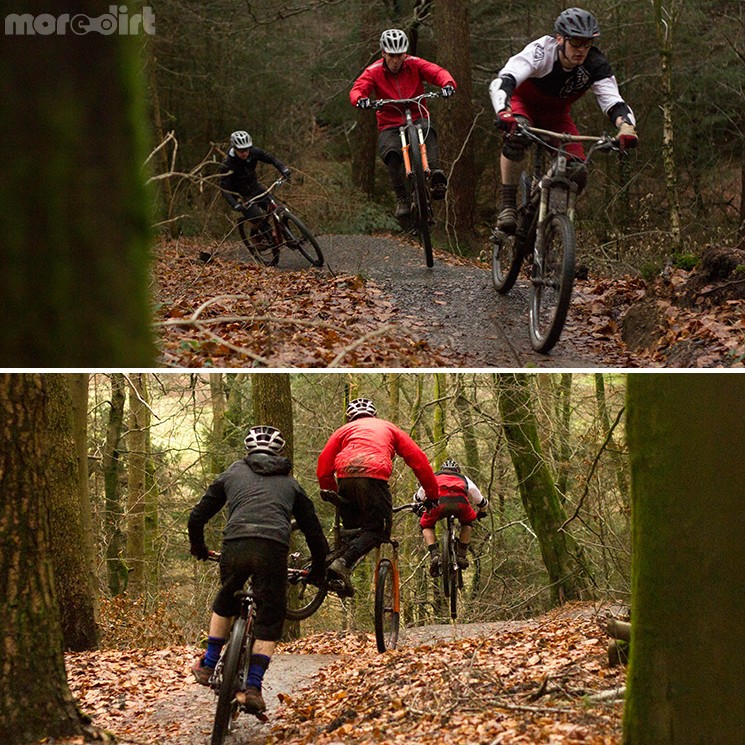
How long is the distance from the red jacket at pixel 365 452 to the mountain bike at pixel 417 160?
253 cm

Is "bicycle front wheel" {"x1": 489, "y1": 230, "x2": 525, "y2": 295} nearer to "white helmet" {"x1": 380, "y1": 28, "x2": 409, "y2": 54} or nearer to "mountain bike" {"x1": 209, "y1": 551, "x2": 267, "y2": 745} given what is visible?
"white helmet" {"x1": 380, "y1": 28, "x2": 409, "y2": 54}

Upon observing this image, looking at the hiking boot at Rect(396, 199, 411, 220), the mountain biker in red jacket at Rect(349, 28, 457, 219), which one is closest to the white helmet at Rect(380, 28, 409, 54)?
the mountain biker in red jacket at Rect(349, 28, 457, 219)

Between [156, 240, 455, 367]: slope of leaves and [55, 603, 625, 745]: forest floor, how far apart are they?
2.01 metres

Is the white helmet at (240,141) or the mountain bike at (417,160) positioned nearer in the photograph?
the mountain bike at (417,160)

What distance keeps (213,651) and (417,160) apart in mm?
4969

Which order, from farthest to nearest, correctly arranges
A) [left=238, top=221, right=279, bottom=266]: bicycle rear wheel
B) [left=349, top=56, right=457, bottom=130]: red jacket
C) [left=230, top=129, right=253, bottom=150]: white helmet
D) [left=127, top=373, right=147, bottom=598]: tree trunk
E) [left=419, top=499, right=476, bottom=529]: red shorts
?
[left=127, top=373, right=147, bottom=598]: tree trunk, [left=230, top=129, right=253, bottom=150]: white helmet, [left=238, top=221, right=279, bottom=266]: bicycle rear wheel, [left=349, top=56, right=457, bottom=130]: red jacket, [left=419, top=499, right=476, bottom=529]: red shorts

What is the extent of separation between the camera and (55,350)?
258cm

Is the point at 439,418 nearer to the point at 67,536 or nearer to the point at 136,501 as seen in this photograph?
the point at 136,501

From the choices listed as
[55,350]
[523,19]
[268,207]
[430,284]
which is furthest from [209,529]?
[55,350]

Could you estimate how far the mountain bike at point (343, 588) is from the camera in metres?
6.50

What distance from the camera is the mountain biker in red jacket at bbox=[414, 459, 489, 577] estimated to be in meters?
8.48

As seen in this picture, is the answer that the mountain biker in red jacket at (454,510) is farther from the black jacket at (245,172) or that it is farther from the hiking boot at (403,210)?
the black jacket at (245,172)

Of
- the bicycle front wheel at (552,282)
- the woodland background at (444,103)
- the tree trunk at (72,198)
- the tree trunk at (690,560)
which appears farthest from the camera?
the woodland background at (444,103)

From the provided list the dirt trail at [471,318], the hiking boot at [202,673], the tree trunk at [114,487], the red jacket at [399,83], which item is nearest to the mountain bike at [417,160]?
the red jacket at [399,83]
